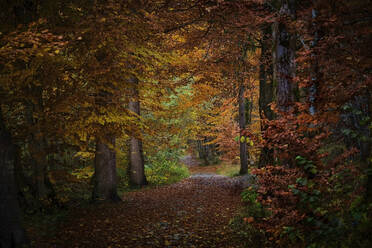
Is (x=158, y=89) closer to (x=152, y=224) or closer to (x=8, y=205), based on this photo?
(x=152, y=224)

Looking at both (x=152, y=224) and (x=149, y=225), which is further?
(x=152, y=224)

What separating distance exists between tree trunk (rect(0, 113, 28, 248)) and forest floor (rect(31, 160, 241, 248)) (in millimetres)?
540

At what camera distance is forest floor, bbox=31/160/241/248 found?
19.2 ft

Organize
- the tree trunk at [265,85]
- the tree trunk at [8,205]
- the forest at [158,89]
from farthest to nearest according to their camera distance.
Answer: the tree trunk at [265,85] → the tree trunk at [8,205] → the forest at [158,89]

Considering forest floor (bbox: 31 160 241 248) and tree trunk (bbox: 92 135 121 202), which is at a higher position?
tree trunk (bbox: 92 135 121 202)

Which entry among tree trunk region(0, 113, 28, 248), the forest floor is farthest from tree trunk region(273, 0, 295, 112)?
tree trunk region(0, 113, 28, 248)

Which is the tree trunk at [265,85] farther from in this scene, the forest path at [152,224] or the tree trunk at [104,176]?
the tree trunk at [104,176]

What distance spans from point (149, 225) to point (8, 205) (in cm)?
342

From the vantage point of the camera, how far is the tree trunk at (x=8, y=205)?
476cm

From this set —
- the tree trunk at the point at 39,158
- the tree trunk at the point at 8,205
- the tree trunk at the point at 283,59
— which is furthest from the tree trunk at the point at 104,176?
the tree trunk at the point at 283,59

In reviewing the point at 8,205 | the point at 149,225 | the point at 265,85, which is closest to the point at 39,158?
the point at 8,205

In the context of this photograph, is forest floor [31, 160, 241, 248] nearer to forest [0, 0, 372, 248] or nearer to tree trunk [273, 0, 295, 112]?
forest [0, 0, 372, 248]

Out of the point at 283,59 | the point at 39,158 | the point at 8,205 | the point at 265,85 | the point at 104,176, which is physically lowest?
the point at 104,176

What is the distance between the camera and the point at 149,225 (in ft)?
23.6
